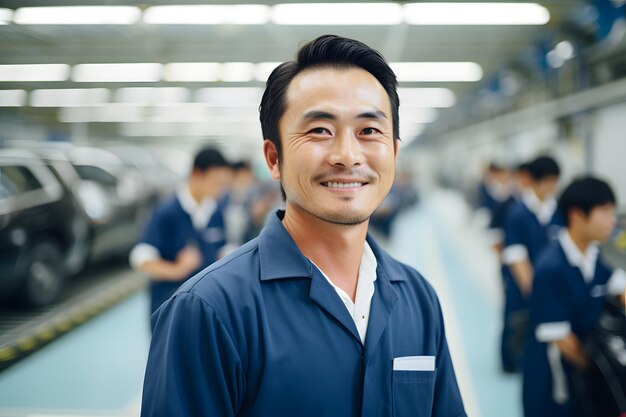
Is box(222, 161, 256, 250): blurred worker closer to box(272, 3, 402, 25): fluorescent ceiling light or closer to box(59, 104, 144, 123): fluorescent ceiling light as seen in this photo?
box(272, 3, 402, 25): fluorescent ceiling light

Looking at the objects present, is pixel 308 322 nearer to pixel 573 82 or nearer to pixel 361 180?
pixel 361 180

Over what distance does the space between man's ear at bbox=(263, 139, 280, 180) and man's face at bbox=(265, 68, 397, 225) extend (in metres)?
0.10

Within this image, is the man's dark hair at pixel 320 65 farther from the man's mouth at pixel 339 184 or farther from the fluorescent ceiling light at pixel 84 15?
the fluorescent ceiling light at pixel 84 15

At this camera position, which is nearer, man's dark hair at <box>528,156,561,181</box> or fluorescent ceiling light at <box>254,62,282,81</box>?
man's dark hair at <box>528,156,561,181</box>

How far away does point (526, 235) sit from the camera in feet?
12.7

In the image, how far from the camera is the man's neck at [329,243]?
1.25m

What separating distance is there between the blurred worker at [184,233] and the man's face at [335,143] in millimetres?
2215

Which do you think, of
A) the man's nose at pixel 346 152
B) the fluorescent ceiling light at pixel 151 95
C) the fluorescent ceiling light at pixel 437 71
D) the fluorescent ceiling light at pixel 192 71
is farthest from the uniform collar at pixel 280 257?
the fluorescent ceiling light at pixel 151 95

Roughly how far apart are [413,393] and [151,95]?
8445 mm

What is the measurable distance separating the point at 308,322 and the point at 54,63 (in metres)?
3.56

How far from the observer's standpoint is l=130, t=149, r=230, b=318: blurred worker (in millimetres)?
3291

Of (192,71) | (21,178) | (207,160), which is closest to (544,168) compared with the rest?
(207,160)

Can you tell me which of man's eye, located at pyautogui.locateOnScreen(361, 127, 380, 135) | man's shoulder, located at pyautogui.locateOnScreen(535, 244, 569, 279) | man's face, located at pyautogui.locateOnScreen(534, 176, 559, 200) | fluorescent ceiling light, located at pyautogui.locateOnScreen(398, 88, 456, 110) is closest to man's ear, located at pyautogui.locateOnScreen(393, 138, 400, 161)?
man's eye, located at pyautogui.locateOnScreen(361, 127, 380, 135)

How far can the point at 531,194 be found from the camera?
13.3ft
